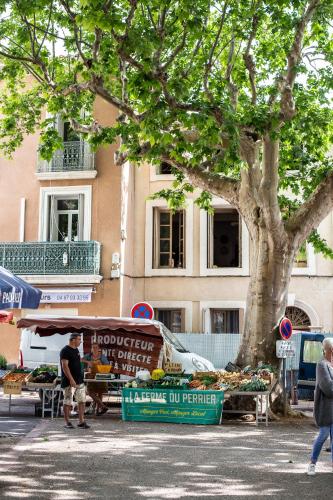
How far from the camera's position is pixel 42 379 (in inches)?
599

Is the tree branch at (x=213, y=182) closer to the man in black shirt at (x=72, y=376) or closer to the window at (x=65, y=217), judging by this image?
the man in black shirt at (x=72, y=376)

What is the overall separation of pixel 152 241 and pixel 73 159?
4.45 metres

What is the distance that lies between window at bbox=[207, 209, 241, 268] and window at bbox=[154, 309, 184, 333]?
2.44 meters

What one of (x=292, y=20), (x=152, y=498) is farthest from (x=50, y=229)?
(x=152, y=498)

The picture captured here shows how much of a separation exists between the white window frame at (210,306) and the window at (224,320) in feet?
0.86

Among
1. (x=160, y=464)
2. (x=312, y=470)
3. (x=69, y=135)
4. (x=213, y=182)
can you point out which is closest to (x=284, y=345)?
(x=213, y=182)

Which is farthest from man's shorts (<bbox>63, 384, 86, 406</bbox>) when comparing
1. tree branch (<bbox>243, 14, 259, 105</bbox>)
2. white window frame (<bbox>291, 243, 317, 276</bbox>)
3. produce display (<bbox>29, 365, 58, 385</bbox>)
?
white window frame (<bbox>291, 243, 317, 276</bbox>)

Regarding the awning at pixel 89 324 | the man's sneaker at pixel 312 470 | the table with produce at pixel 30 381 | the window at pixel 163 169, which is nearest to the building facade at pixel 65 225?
the window at pixel 163 169

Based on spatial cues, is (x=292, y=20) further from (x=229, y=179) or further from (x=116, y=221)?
(x=116, y=221)

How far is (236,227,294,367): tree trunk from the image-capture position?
53.8 feet

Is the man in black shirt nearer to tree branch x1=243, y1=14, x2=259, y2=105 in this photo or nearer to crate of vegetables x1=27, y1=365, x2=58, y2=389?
crate of vegetables x1=27, y1=365, x2=58, y2=389

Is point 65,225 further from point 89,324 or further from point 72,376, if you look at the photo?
point 72,376

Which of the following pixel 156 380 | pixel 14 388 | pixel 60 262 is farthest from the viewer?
pixel 60 262

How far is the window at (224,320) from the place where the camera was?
27797 mm
